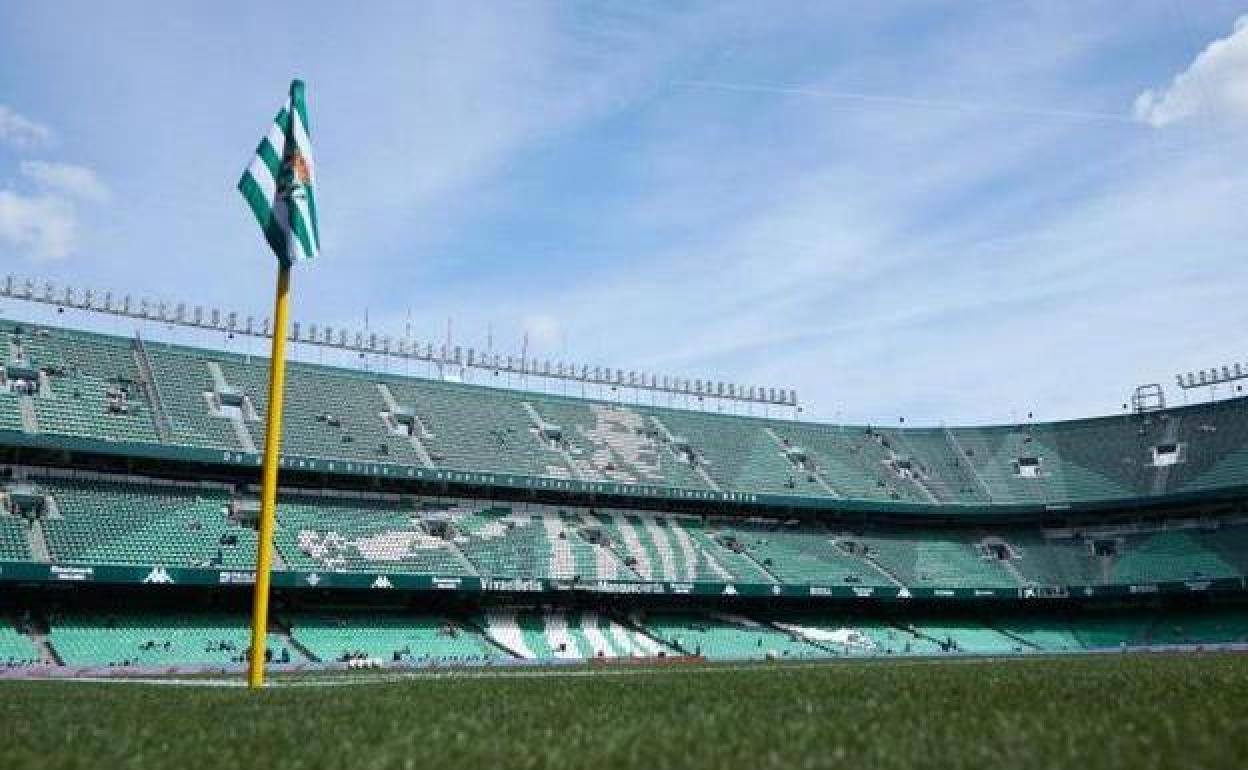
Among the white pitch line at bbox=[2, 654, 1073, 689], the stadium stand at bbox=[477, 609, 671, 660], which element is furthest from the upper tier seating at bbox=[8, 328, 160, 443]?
the white pitch line at bbox=[2, 654, 1073, 689]

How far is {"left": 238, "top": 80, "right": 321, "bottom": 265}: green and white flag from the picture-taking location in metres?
20.6

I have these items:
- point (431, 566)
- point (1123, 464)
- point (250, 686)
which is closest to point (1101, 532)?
point (1123, 464)

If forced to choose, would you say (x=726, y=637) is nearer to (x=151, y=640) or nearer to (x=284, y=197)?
(x=151, y=640)

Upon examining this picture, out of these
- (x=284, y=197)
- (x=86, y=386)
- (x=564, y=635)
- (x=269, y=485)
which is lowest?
(x=564, y=635)

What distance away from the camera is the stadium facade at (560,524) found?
53031 millimetres

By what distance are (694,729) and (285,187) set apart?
1434cm

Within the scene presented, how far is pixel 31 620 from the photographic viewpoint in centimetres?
4931

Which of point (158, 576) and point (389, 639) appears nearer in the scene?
point (158, 576)

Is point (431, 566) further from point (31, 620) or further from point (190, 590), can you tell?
point (31, 620)

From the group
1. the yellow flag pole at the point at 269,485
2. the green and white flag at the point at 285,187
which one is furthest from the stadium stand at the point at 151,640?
the green and white flag at the point at 285,187

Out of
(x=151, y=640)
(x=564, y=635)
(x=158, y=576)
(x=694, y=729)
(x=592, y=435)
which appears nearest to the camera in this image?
(x=694, y=729)

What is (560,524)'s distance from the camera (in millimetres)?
70125

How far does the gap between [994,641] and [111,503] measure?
172 ft

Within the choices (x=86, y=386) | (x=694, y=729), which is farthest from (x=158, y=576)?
(x=694, y=729)
